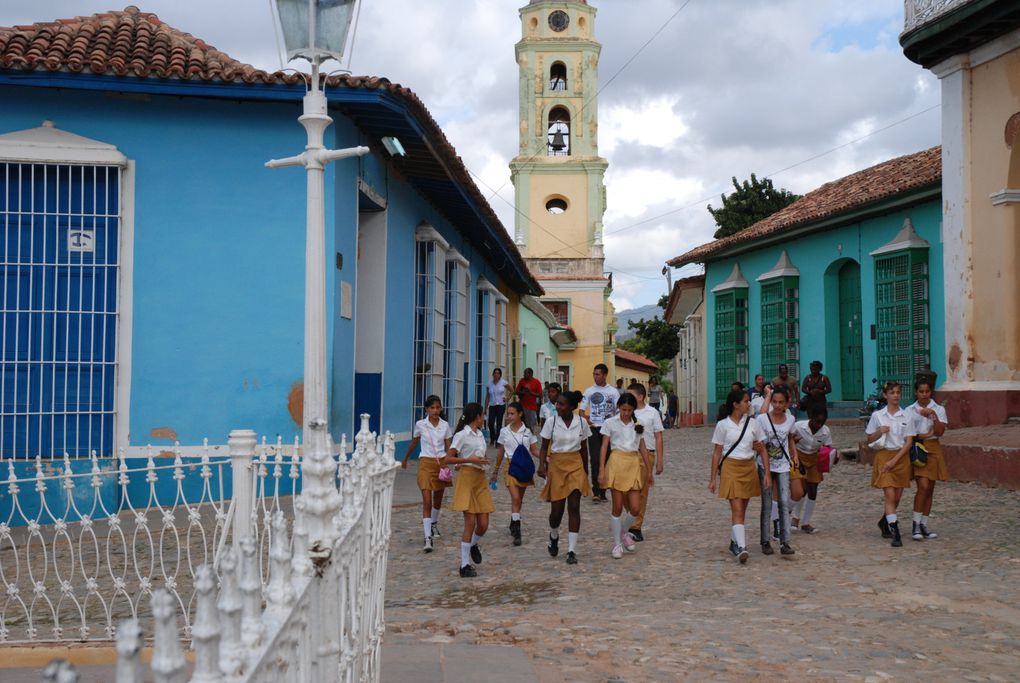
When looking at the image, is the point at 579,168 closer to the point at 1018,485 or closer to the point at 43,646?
the point at 1018,485

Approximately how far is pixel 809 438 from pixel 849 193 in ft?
38.7

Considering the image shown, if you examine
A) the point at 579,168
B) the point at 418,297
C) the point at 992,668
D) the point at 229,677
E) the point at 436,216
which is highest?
the point at 579,168

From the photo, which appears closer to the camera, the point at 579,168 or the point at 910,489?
the point at 910,489

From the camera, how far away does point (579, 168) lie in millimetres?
39656

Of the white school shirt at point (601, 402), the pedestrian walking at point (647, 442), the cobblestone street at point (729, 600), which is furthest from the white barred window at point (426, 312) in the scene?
the pedestrian walking at point (647, 442)

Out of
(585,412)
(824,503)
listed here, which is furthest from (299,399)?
(824,503)

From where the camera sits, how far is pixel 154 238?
10.1 m

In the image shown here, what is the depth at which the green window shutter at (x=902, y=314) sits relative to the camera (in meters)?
16.7

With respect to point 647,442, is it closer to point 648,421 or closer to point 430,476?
point 648,421

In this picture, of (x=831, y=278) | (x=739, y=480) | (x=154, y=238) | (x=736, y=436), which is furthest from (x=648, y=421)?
(x=831, y=278)

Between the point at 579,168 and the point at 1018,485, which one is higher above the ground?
the point at 579,168

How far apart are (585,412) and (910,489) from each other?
3.71 metres

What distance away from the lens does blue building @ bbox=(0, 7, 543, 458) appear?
9773 millimetres

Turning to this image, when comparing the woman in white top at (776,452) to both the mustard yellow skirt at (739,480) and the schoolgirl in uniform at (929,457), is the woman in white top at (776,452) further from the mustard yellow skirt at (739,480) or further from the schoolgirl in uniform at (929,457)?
the schoolgirl in uniform at (929,457)
